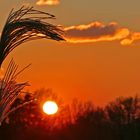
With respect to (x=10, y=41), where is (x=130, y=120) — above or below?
above

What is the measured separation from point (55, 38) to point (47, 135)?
6421 cm

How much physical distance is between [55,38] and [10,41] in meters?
0.55

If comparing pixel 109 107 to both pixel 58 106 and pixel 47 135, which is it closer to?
pixel 58 106

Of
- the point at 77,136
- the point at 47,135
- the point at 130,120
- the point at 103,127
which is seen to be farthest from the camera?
the point at 130,120

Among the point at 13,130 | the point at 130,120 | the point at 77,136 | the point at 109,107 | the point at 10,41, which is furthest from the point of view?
the point at 109,107

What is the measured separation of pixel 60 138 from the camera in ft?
240

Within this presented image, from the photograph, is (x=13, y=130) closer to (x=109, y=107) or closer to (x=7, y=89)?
(x=109, y=107)

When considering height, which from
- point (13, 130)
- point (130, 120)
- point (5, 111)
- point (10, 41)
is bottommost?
point (5, 111)

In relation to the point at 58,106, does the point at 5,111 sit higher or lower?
lower

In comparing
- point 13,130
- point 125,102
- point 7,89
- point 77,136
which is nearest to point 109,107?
point 125,102

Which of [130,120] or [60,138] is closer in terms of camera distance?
[60,138]

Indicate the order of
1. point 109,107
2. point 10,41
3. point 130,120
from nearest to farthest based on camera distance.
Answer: point 10,41 → point 130,120 → point 109,107

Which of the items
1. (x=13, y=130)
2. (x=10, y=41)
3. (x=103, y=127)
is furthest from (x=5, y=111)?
(x=103, y=127)

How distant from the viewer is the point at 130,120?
304 ft
